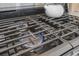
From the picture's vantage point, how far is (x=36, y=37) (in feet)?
1.98

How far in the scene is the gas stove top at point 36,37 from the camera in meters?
0.49

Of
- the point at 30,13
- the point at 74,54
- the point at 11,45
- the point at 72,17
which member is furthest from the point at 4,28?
the point at 72,17

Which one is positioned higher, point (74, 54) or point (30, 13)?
point (30, 13)

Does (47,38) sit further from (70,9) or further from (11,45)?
(70,9)

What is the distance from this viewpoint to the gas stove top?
19.3 inches

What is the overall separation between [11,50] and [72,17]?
0.55 meters

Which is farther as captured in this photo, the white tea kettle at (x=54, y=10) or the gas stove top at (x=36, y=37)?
the white tea kettle at (x=54, y=10)

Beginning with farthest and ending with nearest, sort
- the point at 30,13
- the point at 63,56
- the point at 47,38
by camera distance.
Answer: the point at 30,13 < the point at 47,38 < the point at 63,56

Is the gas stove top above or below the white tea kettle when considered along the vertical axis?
below

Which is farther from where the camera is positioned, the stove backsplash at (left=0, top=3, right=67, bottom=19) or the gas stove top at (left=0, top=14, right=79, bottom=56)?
the stove backsplash at (left=0, top=3, right=67, bottom=19)

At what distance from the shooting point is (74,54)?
499mm

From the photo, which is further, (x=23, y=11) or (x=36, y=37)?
(x=23, y=11)

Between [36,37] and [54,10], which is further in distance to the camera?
[54,10]

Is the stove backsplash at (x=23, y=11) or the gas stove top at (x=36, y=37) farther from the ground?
the stove backsplash at (x=23, y=11)
